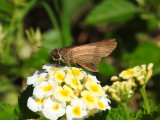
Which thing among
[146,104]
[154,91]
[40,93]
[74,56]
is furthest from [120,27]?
[40,93]

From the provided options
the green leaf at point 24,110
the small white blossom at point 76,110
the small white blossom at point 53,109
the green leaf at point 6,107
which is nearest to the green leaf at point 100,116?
the small white blossom at point 76,110

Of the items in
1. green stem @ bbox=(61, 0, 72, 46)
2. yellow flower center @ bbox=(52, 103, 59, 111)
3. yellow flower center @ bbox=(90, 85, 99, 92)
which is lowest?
yellow flower center @ bbox=(52, 103, 59, 111)

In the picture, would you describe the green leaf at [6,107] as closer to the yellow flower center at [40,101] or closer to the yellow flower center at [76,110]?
the yellow flower center at [40,101]

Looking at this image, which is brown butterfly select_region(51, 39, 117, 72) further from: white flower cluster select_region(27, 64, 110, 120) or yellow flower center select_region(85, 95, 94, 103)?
yellow flower center select_region(85, 95, 94, 103)

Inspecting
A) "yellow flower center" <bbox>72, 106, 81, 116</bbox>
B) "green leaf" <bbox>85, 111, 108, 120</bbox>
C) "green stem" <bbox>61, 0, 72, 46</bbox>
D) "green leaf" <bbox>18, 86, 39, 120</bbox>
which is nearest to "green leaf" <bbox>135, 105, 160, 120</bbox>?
"green leaf" <bbox>85, 111, 108, 120</bbox>

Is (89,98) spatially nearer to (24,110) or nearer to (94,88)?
(94,88)

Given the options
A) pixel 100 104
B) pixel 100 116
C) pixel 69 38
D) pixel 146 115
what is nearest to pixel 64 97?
pixel 100 104
